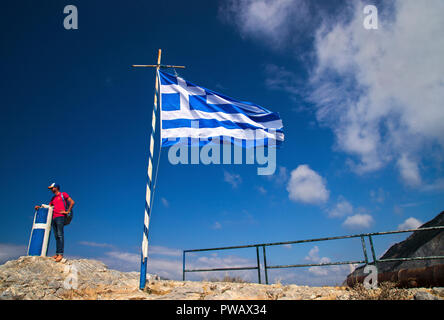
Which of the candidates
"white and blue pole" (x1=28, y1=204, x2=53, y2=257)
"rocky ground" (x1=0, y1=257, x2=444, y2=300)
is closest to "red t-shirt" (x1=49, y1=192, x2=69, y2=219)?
"white and blue pole" (x1=28, y1=204, x2=53, y2=257)

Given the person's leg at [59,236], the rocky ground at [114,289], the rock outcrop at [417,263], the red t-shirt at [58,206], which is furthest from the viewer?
the red t-shirt at [58,206]

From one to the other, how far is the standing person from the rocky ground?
395 mm

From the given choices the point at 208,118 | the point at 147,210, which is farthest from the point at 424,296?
the point at 208,118

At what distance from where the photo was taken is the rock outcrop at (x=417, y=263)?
6.11 m

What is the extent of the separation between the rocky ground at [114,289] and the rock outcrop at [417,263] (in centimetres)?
25

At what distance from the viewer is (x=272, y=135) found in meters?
9.16

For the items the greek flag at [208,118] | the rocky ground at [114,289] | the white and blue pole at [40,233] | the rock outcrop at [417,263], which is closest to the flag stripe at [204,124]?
the greek flag at [208,118]

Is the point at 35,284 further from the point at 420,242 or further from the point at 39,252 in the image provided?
the point at 420,242

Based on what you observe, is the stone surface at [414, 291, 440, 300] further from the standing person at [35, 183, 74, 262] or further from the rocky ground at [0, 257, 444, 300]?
the standing person at [35, 183, 74, 262]

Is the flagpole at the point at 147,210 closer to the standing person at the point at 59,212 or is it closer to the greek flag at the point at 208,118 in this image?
the greek flag at the point at 208,118

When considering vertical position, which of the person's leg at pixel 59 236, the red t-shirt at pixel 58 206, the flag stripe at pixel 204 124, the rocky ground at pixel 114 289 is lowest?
the rocky ground at pixel 114 289

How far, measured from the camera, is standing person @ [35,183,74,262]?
8.53 metres
